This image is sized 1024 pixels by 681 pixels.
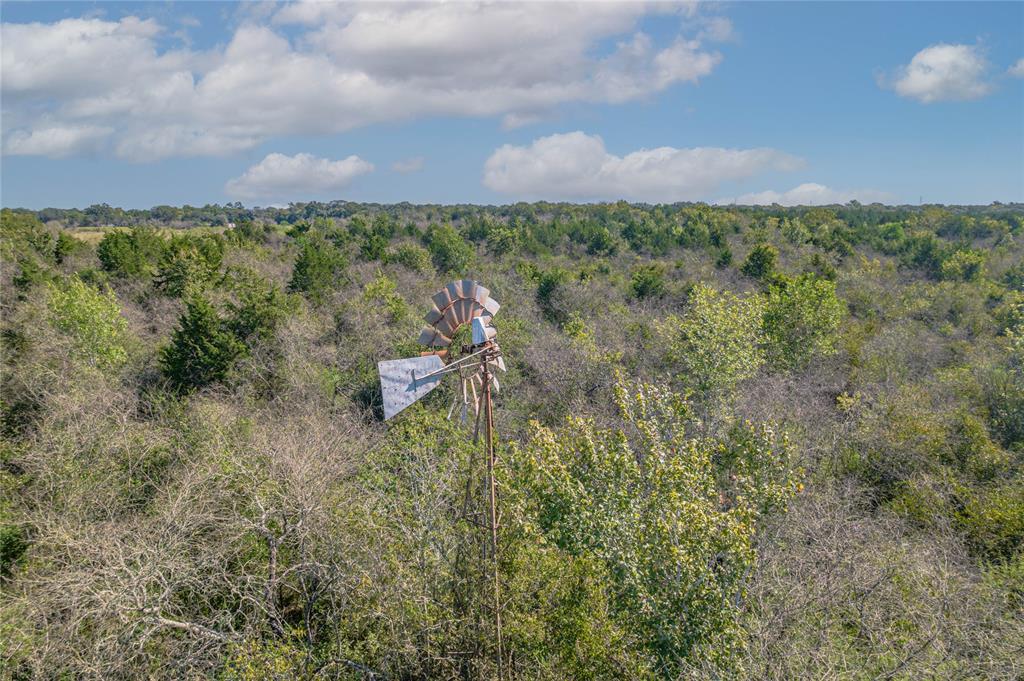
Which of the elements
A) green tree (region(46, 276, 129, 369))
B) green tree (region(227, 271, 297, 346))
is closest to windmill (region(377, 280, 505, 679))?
green tree (region(227, 271, 297, 346))

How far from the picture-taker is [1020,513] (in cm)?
1216

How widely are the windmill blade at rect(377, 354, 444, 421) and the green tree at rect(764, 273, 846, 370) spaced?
18.3 m

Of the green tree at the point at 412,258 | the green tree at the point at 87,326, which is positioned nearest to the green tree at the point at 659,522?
the green tree at the point at 87,326

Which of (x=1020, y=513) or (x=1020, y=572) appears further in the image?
(x=1020, y=513)

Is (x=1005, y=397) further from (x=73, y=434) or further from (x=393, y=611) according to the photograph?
(x=73, y=434)

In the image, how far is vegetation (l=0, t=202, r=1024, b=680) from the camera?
7777 mm

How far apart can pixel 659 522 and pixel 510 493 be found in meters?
1.89

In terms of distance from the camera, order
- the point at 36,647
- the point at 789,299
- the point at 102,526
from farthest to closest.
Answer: the point at 789,299 < the point at 102,526 < the point at 36,647

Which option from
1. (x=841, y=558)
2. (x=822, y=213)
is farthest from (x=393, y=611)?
(x=822, y=213)

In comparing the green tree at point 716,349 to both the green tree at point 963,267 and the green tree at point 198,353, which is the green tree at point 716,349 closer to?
the green tree at point 198,353

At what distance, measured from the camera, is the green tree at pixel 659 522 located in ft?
23.1

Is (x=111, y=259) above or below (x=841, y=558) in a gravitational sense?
above

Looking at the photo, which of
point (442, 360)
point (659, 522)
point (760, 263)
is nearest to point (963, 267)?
point (760, 263)

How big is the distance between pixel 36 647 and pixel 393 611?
550 cm
